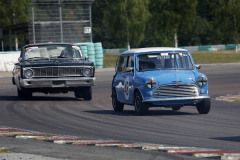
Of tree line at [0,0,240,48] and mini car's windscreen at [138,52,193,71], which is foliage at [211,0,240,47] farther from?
mini car's windscreen at [138,52,193,71]

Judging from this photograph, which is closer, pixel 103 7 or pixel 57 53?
pixel 57 53

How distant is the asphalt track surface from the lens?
973cm

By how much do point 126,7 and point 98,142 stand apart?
7249 cm

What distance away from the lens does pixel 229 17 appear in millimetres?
72438

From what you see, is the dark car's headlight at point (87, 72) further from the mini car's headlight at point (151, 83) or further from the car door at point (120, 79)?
the mini car's headlight at point (151, 83)

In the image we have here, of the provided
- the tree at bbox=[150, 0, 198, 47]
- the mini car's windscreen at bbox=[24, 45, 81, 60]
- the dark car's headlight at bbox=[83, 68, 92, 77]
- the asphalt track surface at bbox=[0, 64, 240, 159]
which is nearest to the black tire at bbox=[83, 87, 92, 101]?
the asphalt track surface at bbox=[0, 64, 240, 159]

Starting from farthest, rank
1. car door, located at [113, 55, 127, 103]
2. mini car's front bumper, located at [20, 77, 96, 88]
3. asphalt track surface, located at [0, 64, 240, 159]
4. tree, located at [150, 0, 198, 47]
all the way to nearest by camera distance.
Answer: tree, located at [150, 0, 198, 47] < mini car's front bumper, located at [20, 77, 96, 88] < car door, located at [113, 55, 127, 103] < asphalt track surface, located at [0, 64, 240, 159]

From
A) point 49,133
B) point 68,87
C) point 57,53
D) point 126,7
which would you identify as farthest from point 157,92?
point 126,7

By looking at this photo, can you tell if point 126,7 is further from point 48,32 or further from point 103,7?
point 48,32

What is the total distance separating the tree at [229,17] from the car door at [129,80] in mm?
57417

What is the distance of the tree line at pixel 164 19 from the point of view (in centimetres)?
7320

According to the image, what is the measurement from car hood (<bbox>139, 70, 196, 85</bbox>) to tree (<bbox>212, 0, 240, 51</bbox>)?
191ft

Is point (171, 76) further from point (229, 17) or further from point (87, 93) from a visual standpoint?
point (229, 17)

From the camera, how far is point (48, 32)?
133 ft
